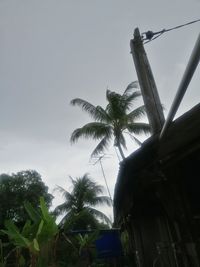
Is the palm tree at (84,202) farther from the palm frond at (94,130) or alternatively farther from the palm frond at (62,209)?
the palm frond at (94,130)

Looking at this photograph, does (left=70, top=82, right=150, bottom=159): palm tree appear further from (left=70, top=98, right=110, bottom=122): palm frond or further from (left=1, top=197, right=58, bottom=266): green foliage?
(left=1, top=197, right=58, bottom=266): green foliage

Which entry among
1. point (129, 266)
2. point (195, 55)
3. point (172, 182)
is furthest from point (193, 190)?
point (129, 266)

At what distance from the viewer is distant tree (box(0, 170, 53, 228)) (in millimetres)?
24016

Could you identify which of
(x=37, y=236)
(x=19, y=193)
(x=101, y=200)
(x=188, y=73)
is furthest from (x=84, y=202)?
(x=188, y=73)

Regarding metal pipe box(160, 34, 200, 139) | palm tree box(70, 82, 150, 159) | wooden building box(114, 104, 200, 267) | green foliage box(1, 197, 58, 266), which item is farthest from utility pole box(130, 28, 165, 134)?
palm tree box(70, 82, 150, 159)

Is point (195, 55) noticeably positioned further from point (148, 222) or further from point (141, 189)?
point (148, 222)

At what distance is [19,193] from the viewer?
2494cm

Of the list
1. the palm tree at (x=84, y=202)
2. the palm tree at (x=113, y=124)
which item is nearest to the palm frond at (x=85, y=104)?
the palm tree at (x=113, y=124)

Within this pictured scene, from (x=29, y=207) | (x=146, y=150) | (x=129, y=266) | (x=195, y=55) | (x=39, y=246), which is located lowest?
(x=129, y=266)

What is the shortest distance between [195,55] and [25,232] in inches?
212

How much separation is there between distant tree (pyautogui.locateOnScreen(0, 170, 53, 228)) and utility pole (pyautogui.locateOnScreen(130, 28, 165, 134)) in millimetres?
20855

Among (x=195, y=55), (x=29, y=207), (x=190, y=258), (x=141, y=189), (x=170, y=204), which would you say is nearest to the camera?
(x=195, y=55)

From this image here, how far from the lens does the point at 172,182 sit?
269 cm

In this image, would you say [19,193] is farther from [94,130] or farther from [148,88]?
[148,88]
